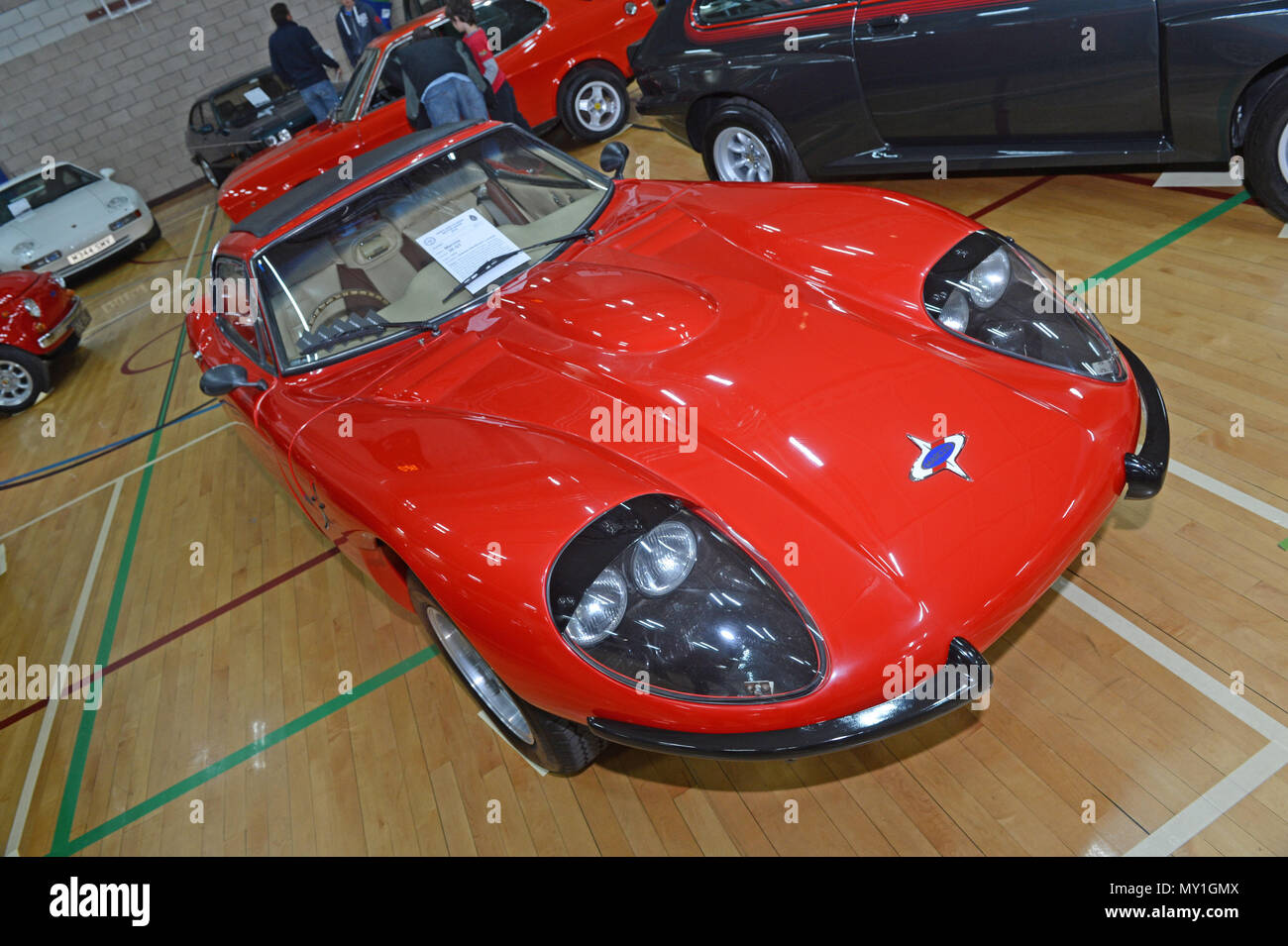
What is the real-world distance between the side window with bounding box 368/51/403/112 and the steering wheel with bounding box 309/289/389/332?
15.7 ft

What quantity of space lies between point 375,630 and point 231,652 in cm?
66

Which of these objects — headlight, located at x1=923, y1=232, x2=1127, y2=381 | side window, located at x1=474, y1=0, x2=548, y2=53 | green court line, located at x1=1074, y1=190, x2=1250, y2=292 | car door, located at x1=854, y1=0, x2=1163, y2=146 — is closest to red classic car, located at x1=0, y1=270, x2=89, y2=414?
side window, located at x1=474, y1=0, x2=548, y2=53

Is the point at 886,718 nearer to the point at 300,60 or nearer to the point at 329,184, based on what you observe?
the point at 329,184

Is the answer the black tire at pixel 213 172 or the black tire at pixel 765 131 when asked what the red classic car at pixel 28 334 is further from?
the black tire at pixel 765 131

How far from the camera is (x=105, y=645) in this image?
3721 mm

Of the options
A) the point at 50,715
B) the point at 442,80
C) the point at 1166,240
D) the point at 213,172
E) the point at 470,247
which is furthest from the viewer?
the point at 213,172

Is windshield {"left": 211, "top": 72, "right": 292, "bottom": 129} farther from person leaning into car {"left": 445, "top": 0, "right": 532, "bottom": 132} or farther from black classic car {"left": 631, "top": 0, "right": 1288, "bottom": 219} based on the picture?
black classic car {"left": 631, "top": 0, "right": 1288, "bottom": 219}

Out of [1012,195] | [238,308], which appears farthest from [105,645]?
[1012,195]

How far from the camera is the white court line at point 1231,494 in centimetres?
235

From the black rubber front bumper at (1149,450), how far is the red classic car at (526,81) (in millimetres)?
5653

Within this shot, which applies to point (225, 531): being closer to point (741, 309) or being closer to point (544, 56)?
point (741, 309)

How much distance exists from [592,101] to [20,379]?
15.6ft

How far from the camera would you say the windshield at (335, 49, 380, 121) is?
6.88 meters
